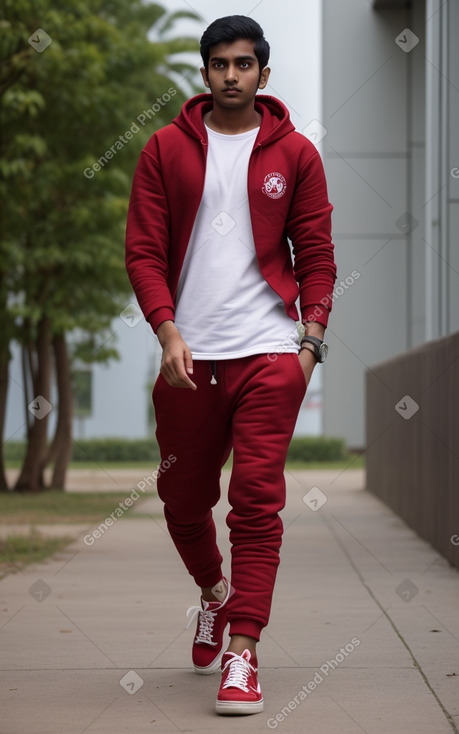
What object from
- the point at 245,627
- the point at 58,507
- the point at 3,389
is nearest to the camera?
the point at 245,627

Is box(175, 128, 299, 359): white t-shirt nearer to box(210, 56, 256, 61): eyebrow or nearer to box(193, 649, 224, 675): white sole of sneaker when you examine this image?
box(210, 56, 256, 61): eyebrow

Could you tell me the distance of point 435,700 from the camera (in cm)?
376

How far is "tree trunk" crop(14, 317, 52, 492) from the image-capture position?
52.9 ft

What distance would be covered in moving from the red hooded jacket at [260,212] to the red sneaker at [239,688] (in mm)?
1045

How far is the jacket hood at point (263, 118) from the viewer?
3973mm

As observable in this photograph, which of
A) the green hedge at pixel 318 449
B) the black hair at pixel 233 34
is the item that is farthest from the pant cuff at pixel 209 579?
the green hedge at pixel 318 449

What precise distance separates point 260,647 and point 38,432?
1181 cm

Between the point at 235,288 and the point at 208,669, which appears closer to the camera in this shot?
the point at 235,288

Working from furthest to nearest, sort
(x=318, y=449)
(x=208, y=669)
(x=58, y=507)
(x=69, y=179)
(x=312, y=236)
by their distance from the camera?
(x=318, y=449) < (x=69, y=179) < (x=58, y=507) < (x=208, y=669) < (x=312, y=236)

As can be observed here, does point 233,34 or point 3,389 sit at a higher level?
point 233,34

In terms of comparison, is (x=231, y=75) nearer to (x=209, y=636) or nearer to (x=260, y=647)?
(x=209, y=636)

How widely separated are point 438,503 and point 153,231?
466 cm

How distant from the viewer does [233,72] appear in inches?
153

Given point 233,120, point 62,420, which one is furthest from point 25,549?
point 62,420
